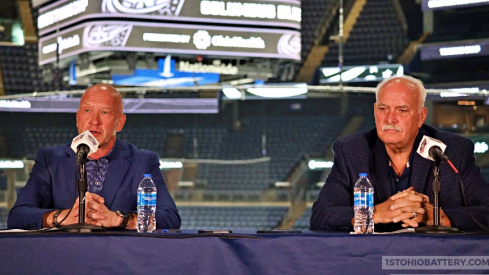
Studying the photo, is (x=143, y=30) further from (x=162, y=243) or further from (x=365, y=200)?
(x=162, y=243)

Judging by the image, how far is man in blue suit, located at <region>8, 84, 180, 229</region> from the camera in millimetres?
3125

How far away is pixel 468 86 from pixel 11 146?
167 inches

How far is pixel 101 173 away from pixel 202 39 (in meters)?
4.42

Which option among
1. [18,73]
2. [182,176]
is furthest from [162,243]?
[18,73]

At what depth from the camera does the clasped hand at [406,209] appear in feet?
8.59

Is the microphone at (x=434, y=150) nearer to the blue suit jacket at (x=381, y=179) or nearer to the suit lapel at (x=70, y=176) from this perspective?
the blue suit jacket at (x=381, y=179)

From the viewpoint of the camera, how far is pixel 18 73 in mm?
7914

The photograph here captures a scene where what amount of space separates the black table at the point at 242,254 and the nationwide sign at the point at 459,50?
5408 millimetres

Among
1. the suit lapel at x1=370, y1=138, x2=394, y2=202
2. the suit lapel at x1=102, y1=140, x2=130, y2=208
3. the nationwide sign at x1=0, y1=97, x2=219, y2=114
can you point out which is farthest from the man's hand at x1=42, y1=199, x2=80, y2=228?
the nationwide sign at x1=0, y1=97, x2=219, y2=114

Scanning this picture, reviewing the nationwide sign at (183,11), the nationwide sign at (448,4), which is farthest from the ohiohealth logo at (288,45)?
the nationwide sign at (448,4)

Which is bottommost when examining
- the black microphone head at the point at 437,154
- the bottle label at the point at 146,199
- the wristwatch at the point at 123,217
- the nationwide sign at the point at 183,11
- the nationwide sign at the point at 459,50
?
the wristwatch at the point at 123,217

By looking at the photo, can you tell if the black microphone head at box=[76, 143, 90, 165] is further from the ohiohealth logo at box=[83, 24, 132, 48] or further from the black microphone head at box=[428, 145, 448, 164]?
the ohiohealth logo at box=[83, 24, 132, 48]

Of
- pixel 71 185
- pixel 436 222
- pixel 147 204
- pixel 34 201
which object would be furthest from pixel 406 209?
pixel 34 201

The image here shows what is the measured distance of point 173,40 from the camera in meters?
7.43
